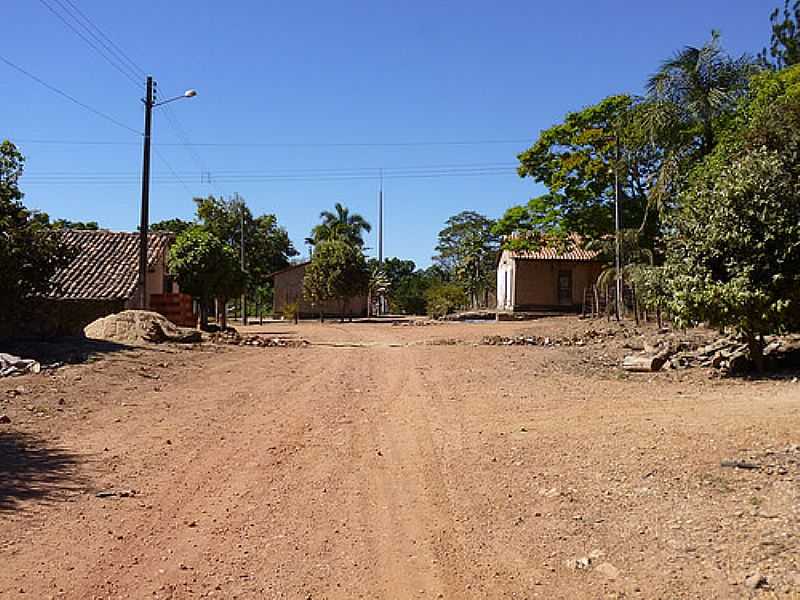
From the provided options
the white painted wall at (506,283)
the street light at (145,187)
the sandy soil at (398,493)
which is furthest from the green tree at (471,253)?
the sandy soil at (398,493)

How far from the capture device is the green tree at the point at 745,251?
13.8 m

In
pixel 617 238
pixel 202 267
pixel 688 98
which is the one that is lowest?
pixel 202 267

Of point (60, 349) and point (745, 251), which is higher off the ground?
point (745, 251)

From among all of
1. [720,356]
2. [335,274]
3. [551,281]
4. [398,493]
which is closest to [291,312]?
[335,274]

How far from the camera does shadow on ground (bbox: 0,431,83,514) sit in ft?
22.7

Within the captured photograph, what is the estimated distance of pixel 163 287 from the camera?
35.8 meters

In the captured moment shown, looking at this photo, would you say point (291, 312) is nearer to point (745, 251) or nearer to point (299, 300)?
point (299, 300)

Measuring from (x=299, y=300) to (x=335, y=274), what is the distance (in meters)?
9.21

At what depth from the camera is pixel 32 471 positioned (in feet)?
25.3

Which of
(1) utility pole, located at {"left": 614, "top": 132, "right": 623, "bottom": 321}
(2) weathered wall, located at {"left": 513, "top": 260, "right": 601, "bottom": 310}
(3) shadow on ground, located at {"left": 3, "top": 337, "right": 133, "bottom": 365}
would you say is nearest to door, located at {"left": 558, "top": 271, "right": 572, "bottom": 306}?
(2) weathered wall, located at {"left": 513, "top": 260, "right": 601, "bottom": 310}

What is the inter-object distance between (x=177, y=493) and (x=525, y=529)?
3.12 metres

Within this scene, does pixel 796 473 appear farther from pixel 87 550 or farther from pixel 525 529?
pixel 87 550

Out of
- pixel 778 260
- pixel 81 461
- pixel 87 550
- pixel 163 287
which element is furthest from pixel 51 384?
pixel 163 287

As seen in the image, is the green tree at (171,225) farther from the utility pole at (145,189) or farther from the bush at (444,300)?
the utility pole at (145,189)
